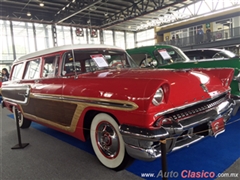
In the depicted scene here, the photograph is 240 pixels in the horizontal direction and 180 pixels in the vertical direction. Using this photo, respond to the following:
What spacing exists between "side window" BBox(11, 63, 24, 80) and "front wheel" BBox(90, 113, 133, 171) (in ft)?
8.57

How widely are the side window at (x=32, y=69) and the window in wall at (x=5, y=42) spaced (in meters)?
16.6

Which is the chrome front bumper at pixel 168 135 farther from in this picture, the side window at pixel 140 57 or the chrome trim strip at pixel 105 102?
the side window at pixel 140 57

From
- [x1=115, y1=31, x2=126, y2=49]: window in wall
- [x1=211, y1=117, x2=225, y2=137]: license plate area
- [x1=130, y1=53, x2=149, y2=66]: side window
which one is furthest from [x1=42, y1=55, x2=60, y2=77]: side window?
[x1=115, y1=31, x2=126, y2=49]: window in wall

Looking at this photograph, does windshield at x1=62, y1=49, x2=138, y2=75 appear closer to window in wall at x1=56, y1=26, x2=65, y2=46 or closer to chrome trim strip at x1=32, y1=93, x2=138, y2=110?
chrome trim strip at x1=32, y1=93, x2=138, y2=110

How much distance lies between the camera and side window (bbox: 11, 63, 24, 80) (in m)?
4.36

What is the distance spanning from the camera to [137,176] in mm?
2334

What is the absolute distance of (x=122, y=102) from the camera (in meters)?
2.08

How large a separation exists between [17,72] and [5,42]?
16.2 m

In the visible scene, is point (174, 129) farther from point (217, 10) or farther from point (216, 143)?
point (217, 10)

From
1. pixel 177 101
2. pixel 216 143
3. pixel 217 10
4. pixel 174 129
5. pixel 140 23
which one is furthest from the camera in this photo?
pixel 140 23

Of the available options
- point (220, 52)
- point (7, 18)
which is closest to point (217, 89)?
Answer: point (220, 52)

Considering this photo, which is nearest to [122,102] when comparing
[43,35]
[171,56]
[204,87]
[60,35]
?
[204,87]

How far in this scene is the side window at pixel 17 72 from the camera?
4363mm

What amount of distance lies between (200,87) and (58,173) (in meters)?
2.01
